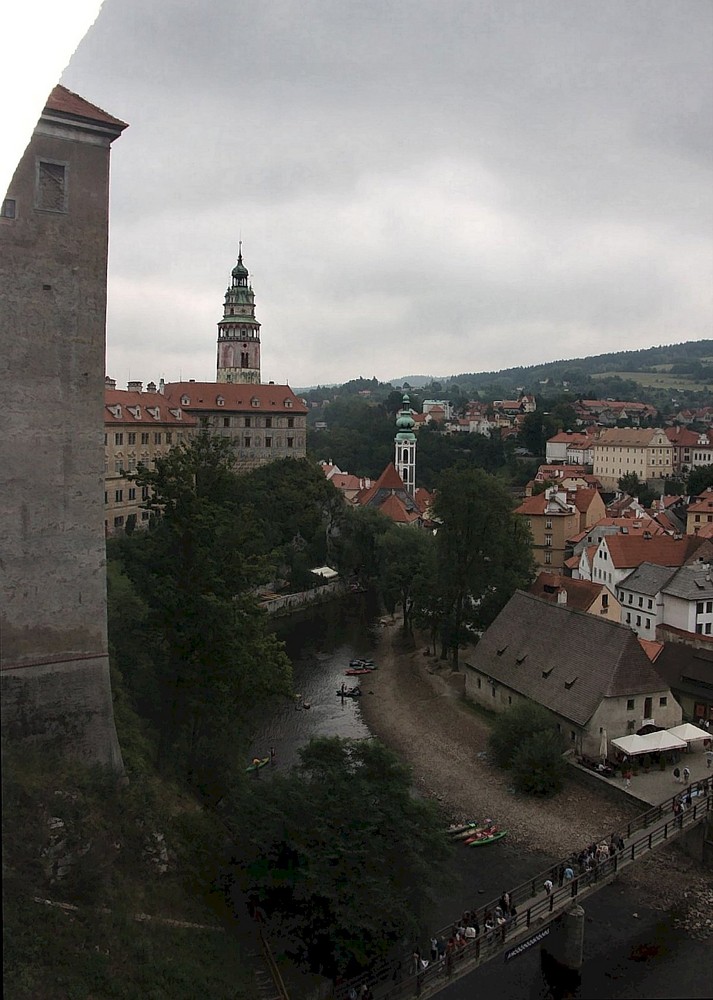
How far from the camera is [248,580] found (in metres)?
17.2

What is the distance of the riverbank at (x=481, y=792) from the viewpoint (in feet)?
52.2

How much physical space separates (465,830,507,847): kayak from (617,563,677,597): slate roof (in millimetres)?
13484

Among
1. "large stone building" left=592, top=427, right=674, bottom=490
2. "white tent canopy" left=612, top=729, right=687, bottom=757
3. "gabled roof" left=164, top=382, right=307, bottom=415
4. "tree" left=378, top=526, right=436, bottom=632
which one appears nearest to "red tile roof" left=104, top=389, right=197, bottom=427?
"gabled roof" left=164, top=382, right=307, bottom=415

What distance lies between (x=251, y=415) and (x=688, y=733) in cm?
3520

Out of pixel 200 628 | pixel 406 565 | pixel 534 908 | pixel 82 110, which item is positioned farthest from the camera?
pixel 406 565

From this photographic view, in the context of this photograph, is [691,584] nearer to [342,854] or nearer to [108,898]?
[342,854]

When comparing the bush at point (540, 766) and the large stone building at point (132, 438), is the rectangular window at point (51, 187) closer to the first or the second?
the bush at point (540, 766)

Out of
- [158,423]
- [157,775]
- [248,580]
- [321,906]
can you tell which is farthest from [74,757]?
[158,423]

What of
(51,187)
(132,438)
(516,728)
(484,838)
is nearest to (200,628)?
(484,838)

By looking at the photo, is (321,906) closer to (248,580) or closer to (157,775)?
(157,775)

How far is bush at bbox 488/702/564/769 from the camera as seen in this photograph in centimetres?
2075

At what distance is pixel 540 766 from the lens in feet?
64.4

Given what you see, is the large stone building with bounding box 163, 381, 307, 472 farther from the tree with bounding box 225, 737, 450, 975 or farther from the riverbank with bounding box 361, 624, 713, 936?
the tree with bounding box 225, 737, 450, 975

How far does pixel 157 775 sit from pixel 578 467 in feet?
204
